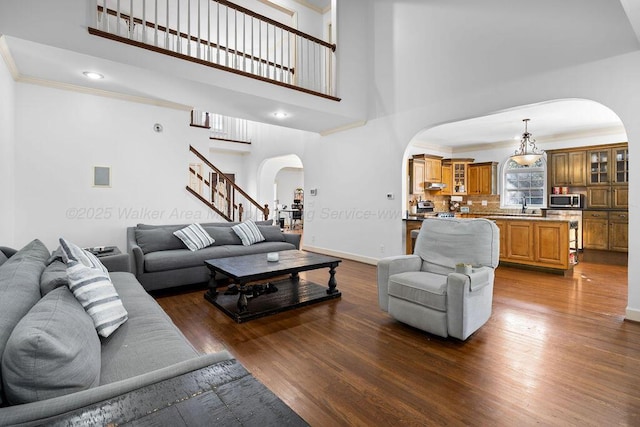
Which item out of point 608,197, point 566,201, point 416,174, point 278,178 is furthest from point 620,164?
point 278,178

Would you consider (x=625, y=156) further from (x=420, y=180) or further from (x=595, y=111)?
(x=420, y=180)

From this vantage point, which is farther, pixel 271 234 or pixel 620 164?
pixel 620 164

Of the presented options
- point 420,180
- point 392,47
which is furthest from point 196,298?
point 420,180

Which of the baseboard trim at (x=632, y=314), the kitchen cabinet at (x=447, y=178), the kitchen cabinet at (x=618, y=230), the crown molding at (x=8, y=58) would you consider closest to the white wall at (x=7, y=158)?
the crown molding at (x=8, y=58)

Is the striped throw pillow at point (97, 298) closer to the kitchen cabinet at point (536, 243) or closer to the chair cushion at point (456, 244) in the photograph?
the chair cushion at point (456, 244)

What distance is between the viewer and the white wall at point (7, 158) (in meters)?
3.49

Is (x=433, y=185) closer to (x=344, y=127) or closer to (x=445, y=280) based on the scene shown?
(x=344, y=127)

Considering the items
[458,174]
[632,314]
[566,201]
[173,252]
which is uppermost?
[458,174]

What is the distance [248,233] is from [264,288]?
1.46 meters

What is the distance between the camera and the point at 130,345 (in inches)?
64.4

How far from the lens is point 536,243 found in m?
5.35

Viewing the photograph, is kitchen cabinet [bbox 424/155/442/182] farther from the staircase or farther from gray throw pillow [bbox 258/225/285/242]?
gray throw pillow [bbox 258/225/285/242]

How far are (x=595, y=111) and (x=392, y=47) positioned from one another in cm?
361

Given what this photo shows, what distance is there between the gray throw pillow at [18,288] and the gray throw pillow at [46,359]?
6 centimetres
